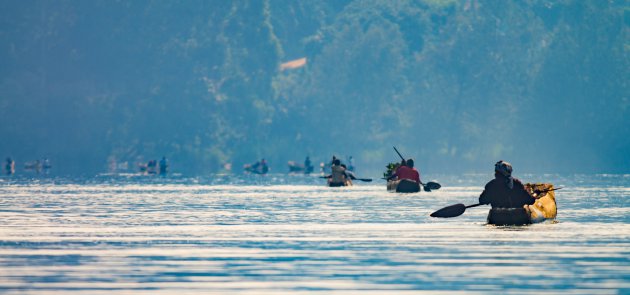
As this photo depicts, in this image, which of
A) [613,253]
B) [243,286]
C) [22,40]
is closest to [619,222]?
[613,253]

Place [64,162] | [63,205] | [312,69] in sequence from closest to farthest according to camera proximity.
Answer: [63,205]
[64,162]
[312,69]

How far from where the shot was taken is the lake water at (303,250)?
1064 inches

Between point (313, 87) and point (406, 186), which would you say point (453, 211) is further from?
point (313, 87)

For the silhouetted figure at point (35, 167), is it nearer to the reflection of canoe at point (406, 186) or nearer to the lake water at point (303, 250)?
the reflection of canoe at point (406, 186)

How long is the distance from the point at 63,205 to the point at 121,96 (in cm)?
10244

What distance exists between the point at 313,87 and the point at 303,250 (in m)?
129

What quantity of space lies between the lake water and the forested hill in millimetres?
98644

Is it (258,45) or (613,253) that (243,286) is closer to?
(613,253)

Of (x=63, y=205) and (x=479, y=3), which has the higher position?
(x=479, y=3)

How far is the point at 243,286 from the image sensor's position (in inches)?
1051

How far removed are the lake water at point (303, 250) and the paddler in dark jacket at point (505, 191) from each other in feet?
2.17

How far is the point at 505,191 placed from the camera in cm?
4134

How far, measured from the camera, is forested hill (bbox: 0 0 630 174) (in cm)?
15550

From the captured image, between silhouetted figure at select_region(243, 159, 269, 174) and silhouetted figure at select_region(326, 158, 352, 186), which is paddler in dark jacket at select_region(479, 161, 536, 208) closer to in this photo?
silhouetted figure at select_region(326, 158, 352, 186)
